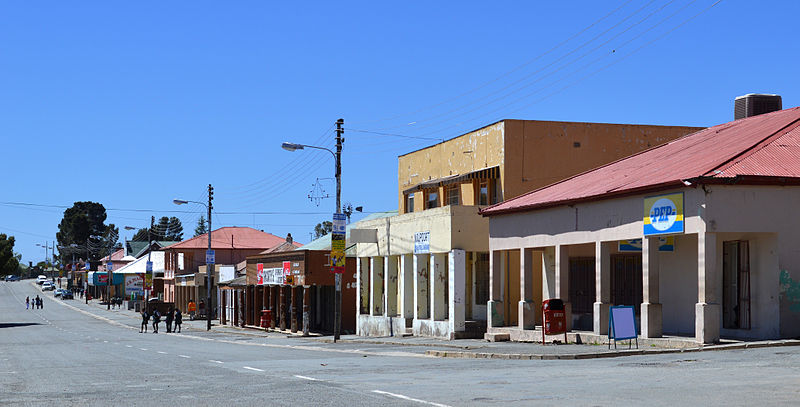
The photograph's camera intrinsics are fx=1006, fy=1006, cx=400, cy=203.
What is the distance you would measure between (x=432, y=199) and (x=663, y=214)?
66.6 ft

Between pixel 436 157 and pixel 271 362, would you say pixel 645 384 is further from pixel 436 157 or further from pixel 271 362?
pixel 436 157

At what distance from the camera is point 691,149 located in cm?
2958

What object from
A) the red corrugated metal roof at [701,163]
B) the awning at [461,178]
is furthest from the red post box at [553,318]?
the awning at [461,178]

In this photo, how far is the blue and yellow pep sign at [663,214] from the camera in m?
24.8

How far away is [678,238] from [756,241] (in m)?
3.49

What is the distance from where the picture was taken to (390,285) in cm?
4512

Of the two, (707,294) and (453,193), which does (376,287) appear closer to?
(453,193)

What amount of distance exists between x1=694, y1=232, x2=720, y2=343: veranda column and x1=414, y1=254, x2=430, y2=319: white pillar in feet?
59.7

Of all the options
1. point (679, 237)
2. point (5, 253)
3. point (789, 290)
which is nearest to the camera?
point (789, 290)

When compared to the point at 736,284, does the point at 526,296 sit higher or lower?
lower

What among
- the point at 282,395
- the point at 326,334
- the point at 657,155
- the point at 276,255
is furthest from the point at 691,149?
the point at 276,255

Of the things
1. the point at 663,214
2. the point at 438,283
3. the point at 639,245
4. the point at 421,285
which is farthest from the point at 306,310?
the point at 663,214

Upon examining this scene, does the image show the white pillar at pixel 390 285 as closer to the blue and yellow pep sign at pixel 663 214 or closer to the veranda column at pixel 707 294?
the blue and yellow pep sign at pixel 663 214

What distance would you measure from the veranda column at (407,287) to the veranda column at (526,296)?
30.8 feet
